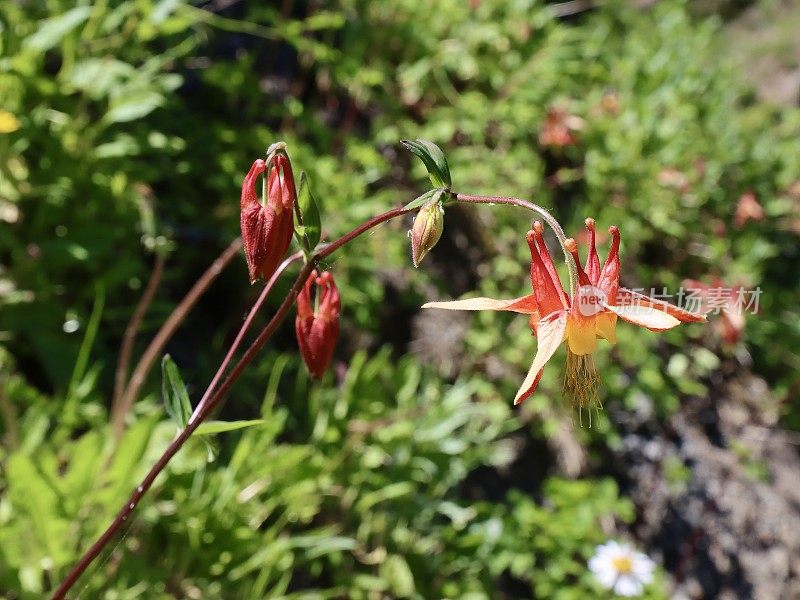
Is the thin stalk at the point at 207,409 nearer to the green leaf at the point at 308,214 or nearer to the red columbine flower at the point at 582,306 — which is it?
the green leaf at the point at 308,214

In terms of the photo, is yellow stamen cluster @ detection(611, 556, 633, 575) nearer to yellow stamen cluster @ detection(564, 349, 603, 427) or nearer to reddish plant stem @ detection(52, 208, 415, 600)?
yellow stamen cluster @ detection(564, 349, 603, 427)

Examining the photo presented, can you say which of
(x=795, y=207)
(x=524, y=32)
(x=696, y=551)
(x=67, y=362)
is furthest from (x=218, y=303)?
(x=795, y=207)

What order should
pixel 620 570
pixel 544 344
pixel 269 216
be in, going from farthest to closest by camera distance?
pixel 620 570
pixel 269 216
pixel 544 344

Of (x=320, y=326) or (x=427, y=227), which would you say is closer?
(x=427, y=227)

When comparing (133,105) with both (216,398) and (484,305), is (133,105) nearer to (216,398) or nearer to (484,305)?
(216,398)

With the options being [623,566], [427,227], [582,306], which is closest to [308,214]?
[427,227]

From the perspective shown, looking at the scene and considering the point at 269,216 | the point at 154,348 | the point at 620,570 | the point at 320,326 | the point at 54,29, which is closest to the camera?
the point at 269,216

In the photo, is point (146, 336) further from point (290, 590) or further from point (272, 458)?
point (290, 590)
